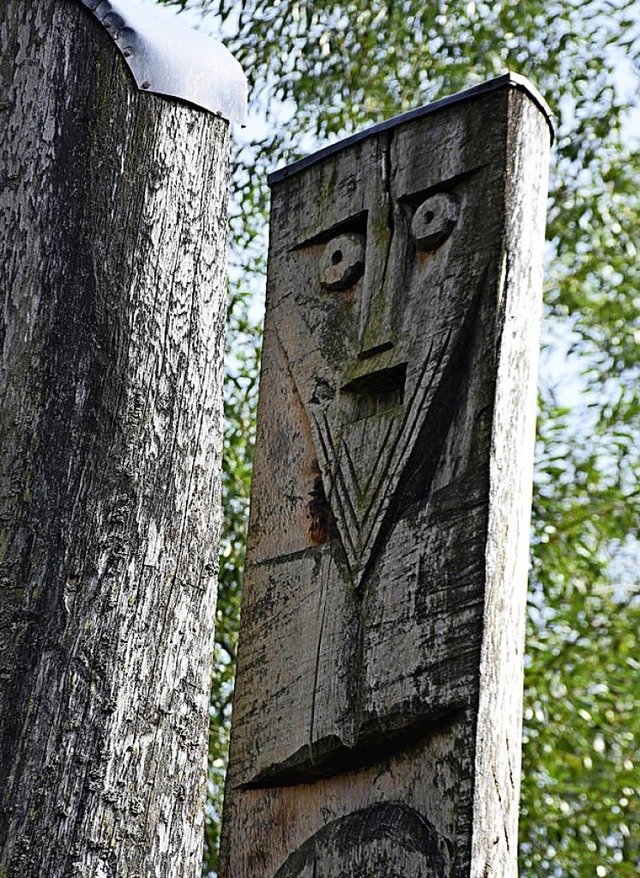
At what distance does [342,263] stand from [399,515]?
0.41 metres

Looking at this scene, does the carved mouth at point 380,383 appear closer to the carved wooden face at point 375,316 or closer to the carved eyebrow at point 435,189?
the carved wooden face at point 375,316

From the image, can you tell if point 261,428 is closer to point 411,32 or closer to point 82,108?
point 82,108

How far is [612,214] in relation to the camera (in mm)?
5219

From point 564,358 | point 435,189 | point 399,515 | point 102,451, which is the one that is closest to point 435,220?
point 435,189

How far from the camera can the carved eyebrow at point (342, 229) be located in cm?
198

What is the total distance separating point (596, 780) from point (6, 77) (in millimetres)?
3474

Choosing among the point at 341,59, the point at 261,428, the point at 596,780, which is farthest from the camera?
the point at 341,59

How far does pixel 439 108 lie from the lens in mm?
1879

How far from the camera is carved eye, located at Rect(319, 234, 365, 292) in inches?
76.9

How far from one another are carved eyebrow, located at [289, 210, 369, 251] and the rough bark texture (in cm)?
31

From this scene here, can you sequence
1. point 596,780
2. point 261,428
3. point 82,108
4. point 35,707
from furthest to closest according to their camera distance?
point 596,780
point 261,428
point 82,108
point 35,707

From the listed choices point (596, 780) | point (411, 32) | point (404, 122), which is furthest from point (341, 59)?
point (404, 122)

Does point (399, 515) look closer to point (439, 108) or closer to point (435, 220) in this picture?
point (435, 220)

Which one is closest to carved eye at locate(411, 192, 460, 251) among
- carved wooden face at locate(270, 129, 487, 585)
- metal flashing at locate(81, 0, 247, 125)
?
carved wooden face at locate(270, 129, 487, 585)
